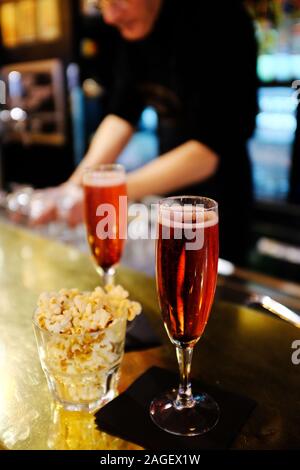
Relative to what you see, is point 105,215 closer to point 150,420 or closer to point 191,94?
point 150,420

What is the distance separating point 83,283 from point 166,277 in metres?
0.68

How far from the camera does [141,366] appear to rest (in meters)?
1.08

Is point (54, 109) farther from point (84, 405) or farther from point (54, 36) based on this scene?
point (84, 405)

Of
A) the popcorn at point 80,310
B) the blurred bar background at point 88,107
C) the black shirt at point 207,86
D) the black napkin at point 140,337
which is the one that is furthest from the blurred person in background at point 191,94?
the blurred bar background at point 88,107

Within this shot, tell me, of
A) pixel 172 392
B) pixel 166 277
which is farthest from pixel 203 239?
pixel 172 392

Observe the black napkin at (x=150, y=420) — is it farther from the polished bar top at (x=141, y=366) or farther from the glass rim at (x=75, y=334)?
the glass rim at (x=75, y=334)

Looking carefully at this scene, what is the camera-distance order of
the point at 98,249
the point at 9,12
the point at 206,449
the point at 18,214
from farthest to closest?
the point at 9,12 < the point at 18,214 < the point at 98,249 < the point at 206,449

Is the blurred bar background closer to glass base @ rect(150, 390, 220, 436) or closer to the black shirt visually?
the black shirt

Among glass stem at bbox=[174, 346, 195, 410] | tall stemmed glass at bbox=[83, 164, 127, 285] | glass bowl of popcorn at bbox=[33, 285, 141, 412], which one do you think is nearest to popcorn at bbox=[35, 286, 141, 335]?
glass bowl of popcorn at bbox=[33, 285, 141, 412]

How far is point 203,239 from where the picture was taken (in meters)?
0.86

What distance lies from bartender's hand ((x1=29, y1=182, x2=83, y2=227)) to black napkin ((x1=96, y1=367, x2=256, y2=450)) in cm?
85

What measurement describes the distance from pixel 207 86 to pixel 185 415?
147 cm

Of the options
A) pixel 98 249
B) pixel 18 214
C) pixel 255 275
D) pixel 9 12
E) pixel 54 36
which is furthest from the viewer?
pixel 9 12

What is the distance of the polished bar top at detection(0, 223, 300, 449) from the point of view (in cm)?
85
